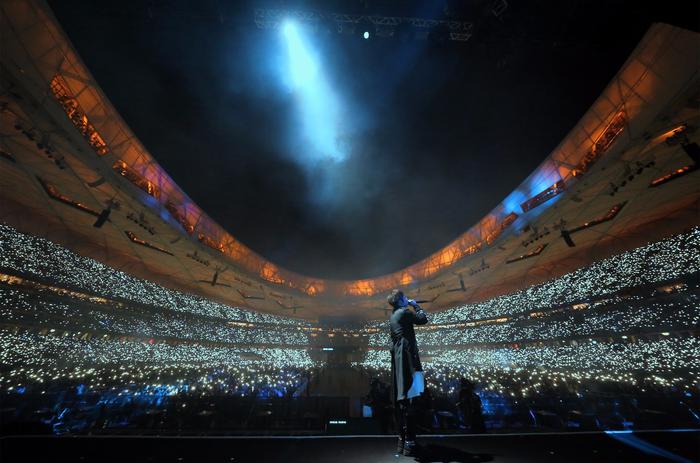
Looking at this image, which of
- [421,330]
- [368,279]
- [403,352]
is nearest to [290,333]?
[421,330]

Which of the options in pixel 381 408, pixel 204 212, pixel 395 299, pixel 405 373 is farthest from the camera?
pixel 204 212

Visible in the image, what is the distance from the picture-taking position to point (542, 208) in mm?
8227

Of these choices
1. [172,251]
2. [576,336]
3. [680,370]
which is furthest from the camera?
[576,336]

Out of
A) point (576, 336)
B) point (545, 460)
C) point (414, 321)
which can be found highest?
point (576, 336)

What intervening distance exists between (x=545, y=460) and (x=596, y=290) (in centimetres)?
1486

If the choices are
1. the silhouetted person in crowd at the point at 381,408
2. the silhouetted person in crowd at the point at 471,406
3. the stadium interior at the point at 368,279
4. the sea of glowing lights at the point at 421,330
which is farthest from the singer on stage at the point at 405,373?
the sea of glowing lights at the point at 421,330

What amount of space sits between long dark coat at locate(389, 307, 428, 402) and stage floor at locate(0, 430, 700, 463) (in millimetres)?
563

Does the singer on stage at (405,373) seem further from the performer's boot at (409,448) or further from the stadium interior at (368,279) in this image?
the stadium interior at (368,279)

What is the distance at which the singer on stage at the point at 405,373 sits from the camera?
8.39 feet

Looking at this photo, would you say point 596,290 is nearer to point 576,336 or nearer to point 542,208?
point 542,208

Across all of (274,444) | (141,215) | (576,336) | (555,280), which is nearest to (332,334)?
(576,336)

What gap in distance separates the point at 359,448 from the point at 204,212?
1051cm

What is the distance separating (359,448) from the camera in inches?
106

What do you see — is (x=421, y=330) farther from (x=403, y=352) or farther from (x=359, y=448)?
(x=359, y=448)
